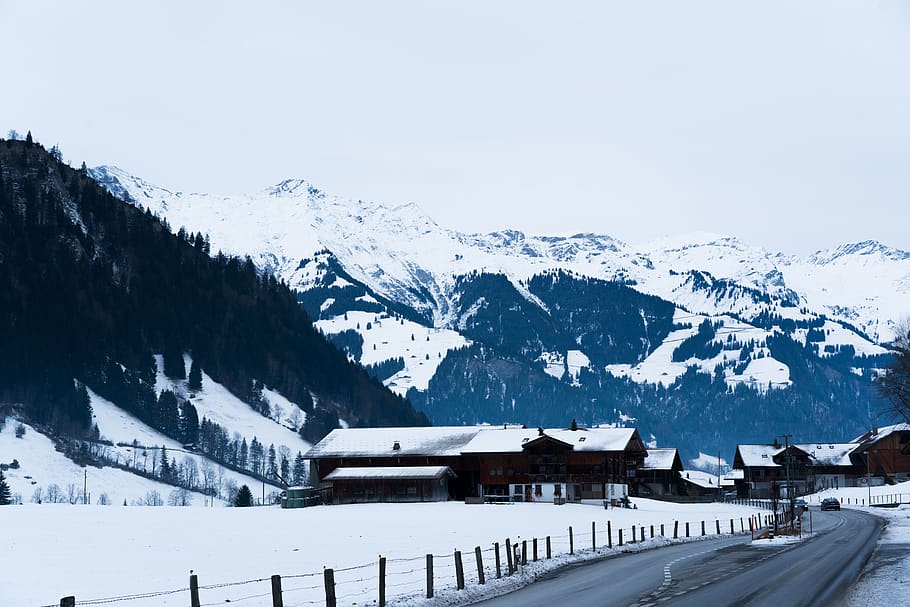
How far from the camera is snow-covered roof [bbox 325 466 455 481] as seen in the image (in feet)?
434

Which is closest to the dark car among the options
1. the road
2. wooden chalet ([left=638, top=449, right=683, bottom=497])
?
wooden chalet ([left=638, top=449, right=683, bottom=497])

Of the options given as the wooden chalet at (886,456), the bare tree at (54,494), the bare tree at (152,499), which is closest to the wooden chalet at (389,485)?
the bare tree at (152,499)

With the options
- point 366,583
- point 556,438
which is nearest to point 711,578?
point 366,583

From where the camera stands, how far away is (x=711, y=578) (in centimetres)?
4131

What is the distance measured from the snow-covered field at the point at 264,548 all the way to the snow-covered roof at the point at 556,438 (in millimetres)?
33629

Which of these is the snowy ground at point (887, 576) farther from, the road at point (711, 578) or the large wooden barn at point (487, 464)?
the large wooden barn at point (487, 464)

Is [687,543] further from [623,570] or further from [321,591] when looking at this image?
[321,591]

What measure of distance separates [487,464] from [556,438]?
9107mm

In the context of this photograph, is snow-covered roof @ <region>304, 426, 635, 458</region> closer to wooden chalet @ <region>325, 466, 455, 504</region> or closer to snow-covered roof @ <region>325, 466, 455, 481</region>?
snow-covered roof @ <region>325, 466, 455, 481</region>

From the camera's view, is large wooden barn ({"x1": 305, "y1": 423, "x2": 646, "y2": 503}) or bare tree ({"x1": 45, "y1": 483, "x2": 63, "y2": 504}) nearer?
large wooden barn ({"x1": 305, "y1": 423, "x2": 646, "y2": 503})

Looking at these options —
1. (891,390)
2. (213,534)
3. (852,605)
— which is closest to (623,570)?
(852,605)

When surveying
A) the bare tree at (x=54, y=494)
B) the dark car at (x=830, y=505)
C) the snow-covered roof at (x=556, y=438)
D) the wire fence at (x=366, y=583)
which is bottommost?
the dark car at (x=830, y=505)

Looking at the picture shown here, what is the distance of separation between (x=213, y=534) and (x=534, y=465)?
73.0 meters

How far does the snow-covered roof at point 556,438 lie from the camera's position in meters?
139
